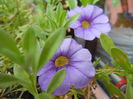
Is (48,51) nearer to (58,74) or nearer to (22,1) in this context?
(58,74)

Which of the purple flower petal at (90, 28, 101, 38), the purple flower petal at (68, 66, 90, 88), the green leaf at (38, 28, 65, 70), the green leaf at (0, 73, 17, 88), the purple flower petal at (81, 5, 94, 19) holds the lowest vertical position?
the purple flower petal at (68, 66, 90, 88)

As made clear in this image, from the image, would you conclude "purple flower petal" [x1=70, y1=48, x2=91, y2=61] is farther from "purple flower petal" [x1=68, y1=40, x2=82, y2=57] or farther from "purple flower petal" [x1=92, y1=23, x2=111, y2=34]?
"purple flower petal" [x1=92, y1=23, x2=111, y2=34]

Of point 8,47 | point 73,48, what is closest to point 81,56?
A: point 73,48

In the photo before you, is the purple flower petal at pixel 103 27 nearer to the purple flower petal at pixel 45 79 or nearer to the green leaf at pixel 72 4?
the green leaf at pixel 72 4

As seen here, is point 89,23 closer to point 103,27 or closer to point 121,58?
point 103,27

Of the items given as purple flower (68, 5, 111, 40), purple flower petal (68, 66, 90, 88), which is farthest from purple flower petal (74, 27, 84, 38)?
purple flower petal (68, 66, 90, 88)

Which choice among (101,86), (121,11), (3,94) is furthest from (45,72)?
(121,11)

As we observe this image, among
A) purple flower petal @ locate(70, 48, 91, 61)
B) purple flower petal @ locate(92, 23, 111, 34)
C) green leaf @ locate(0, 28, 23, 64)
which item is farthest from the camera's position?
purple flower petal @ locate(92, 23, 111, 34)
